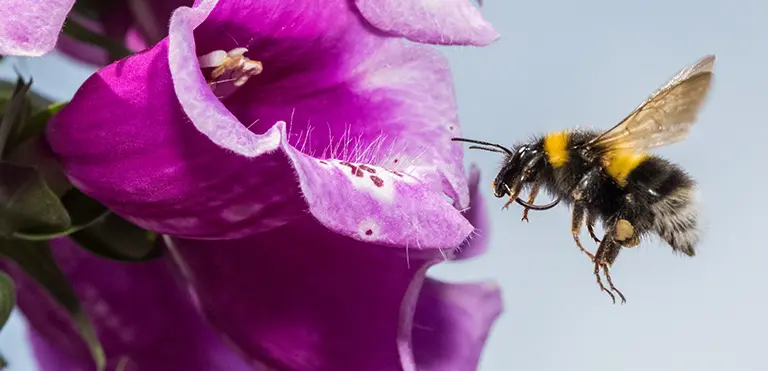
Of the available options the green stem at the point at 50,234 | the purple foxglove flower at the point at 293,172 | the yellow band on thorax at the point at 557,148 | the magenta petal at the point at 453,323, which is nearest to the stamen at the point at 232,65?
the purple foxglove flower at the point at 293,172

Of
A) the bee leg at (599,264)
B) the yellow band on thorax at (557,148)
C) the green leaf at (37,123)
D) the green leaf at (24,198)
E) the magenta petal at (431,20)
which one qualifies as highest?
the magenta petal at (431,20)

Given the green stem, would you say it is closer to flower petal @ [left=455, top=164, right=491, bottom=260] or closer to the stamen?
the stamen

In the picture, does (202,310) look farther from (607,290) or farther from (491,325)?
(607,290)

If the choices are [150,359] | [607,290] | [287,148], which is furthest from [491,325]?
[287,148]

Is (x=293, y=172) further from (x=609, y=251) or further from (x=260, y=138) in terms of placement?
(x=609, y=251)

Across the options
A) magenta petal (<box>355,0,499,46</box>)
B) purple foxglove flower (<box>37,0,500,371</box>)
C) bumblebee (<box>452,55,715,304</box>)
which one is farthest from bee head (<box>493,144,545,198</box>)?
magenta petal (<box>355,0,499,46</box>)

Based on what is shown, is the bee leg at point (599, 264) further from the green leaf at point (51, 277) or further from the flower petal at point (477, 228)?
the green leaf at point (51, 277)
